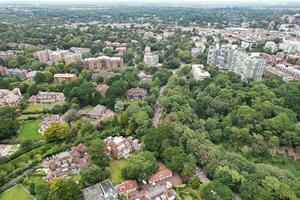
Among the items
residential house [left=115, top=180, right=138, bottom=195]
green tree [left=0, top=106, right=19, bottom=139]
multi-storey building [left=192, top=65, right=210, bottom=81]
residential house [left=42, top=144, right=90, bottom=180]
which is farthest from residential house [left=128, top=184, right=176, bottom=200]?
Answer: multi-storey building [left=192, top=65, right=210, bottom=81]

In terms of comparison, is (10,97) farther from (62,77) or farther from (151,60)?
(151,60)

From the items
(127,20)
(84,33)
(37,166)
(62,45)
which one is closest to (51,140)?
(37,166)

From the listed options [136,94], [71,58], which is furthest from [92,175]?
[71,58]

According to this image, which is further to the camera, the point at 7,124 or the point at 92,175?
the point at 7,124

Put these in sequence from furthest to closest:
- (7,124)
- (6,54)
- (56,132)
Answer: (6,54) → (7,124) → (56,132)

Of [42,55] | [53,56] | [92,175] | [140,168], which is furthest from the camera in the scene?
[42,55]

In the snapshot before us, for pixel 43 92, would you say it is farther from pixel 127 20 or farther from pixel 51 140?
pixel 127 20

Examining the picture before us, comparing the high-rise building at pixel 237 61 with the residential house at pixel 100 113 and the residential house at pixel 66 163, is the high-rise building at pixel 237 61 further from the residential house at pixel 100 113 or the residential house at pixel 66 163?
the residential house at pixel 66 163

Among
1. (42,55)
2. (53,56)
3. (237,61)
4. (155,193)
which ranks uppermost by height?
(237,61)
